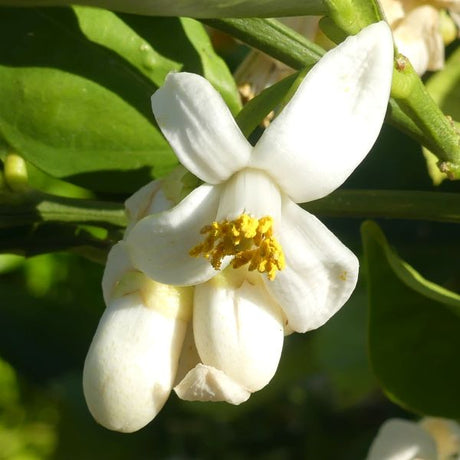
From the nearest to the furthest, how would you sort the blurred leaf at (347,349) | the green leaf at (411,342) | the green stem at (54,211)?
the green stem at (54,211), the green leaf at (411,342), the blurred leaf at (347,349)

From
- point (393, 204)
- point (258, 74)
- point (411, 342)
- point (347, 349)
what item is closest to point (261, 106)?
point (393, 204)

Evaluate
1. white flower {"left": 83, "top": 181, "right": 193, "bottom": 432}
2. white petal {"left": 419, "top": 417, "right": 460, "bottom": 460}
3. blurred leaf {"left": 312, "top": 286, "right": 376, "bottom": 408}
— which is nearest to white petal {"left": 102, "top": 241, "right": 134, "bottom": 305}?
white flower {"left": 83, "top": 181, "right": 193, "bottom": 432}

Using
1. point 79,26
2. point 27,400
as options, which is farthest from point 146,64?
point 27,400

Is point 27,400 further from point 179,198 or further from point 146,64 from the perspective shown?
point 179,198

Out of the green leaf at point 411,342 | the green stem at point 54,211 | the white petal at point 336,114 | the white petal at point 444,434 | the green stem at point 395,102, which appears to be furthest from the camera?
the white petal at point 444,434

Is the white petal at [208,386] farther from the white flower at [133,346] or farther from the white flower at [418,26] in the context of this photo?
the white flower at [418,26]

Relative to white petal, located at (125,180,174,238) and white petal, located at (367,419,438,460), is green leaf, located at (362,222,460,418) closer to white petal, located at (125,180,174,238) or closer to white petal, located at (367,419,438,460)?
white petal, located at (367,419,438,460)

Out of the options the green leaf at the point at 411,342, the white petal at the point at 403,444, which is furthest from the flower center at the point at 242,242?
the white petal at the point at 403,444
